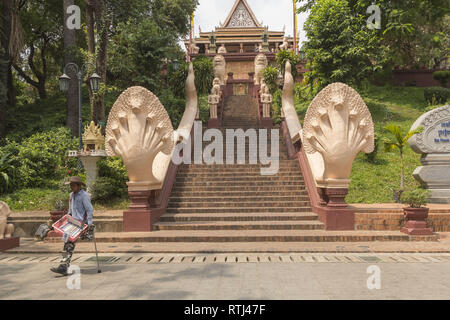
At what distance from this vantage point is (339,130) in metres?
6.90

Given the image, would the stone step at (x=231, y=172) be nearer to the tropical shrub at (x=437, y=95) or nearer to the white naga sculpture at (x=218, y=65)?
the white naga sculpture at (x=218, y=65)

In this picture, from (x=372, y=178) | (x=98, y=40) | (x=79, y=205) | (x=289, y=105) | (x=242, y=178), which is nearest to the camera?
(x=79, y=205)

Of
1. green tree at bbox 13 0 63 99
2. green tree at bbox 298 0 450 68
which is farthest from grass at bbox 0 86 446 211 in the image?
green tree at bbox 13 0 63 99

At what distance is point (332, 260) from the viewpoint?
5.18 meters

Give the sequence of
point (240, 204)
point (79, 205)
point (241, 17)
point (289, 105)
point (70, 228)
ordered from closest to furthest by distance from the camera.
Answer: point (70, 228) → point (79, 205) → point (240, 204) → point (289, 105) → point (241, 17)

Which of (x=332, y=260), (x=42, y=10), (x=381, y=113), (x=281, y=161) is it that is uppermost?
(x=42, y=10)

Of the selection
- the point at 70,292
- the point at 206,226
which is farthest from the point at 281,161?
the point at 70,292

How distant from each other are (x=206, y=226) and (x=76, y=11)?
11.4m

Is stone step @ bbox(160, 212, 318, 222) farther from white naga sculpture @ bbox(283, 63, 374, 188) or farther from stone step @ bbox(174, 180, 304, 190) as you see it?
stone step @ bbox(174, 180, 304, 190)

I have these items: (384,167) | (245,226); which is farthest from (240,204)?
(384,167)

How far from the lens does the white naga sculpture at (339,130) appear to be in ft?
22.6

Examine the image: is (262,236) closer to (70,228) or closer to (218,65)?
(70,228)

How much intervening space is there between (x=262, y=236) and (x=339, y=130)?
2.57 m

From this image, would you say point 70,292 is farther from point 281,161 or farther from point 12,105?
point 12,105
